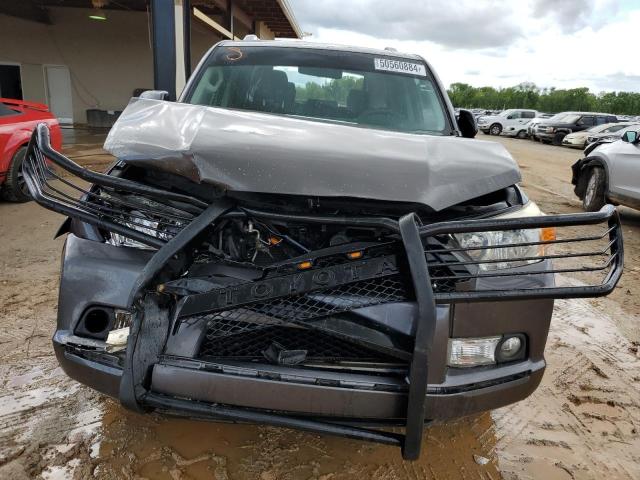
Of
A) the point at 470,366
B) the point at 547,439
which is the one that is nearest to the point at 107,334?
the point at 470,366

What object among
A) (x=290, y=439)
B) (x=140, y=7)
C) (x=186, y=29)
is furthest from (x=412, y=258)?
(x=140, y=7)

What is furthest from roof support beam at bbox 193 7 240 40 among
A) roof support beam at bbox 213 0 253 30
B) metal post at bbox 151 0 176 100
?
metal post at bbox 151 0 176 100

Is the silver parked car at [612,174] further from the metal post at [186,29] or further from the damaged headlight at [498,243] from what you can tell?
the metal post at [186,29]

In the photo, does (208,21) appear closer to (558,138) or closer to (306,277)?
(306,277)

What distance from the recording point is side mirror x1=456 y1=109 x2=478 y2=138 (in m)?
3.74

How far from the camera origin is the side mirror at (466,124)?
3740 mm

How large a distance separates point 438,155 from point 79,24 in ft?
60.3

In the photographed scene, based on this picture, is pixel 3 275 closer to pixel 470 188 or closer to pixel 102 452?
pixel 102 452

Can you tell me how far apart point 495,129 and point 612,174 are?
77.6ft

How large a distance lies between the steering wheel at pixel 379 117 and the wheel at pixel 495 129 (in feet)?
92.0

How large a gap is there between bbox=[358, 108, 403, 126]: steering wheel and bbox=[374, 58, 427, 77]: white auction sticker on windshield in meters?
0.38

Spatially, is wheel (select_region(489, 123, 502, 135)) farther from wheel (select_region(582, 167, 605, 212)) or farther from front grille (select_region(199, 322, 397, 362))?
front grille (select_region(199, 322, 397, 362))

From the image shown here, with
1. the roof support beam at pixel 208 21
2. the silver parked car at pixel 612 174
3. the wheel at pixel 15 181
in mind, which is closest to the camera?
the wheel at pixel 15 181

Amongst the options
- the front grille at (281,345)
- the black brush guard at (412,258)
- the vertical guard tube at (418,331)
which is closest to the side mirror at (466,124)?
the black brush guard at (412,258)
